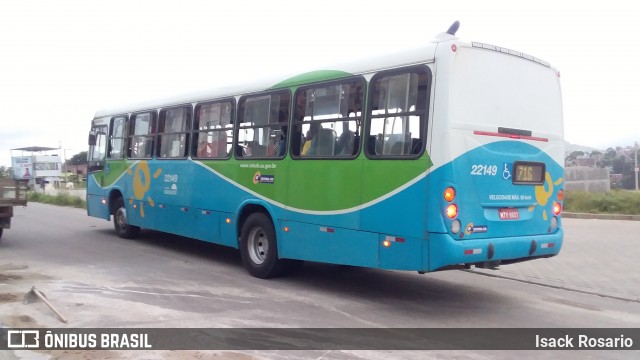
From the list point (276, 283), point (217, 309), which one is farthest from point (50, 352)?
point (276, 283)

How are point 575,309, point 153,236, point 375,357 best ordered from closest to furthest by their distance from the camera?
1. point 375,357
2. point 575,309
3. point 153,236

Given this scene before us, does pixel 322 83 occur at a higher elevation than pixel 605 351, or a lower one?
higher

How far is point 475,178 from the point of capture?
6969mm

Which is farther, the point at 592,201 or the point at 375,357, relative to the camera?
the point at 592,201

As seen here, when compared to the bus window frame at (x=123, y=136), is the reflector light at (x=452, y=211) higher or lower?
lower

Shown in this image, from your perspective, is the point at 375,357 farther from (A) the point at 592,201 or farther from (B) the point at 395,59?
(A) the point at 592,201

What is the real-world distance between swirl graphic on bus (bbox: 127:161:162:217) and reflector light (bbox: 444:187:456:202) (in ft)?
24.9

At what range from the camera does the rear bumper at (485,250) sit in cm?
662

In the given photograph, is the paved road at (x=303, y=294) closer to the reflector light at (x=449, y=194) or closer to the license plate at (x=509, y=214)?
the license plate at (x=509, y=214)

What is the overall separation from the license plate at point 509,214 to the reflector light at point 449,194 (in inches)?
35.4

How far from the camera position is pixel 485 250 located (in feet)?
22.8

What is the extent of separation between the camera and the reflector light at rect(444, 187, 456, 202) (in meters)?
6.66

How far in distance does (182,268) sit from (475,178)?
5.76m

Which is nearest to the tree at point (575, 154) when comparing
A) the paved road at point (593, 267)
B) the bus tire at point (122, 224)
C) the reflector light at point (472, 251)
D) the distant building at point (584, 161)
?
the distant building at point (584, 161)
